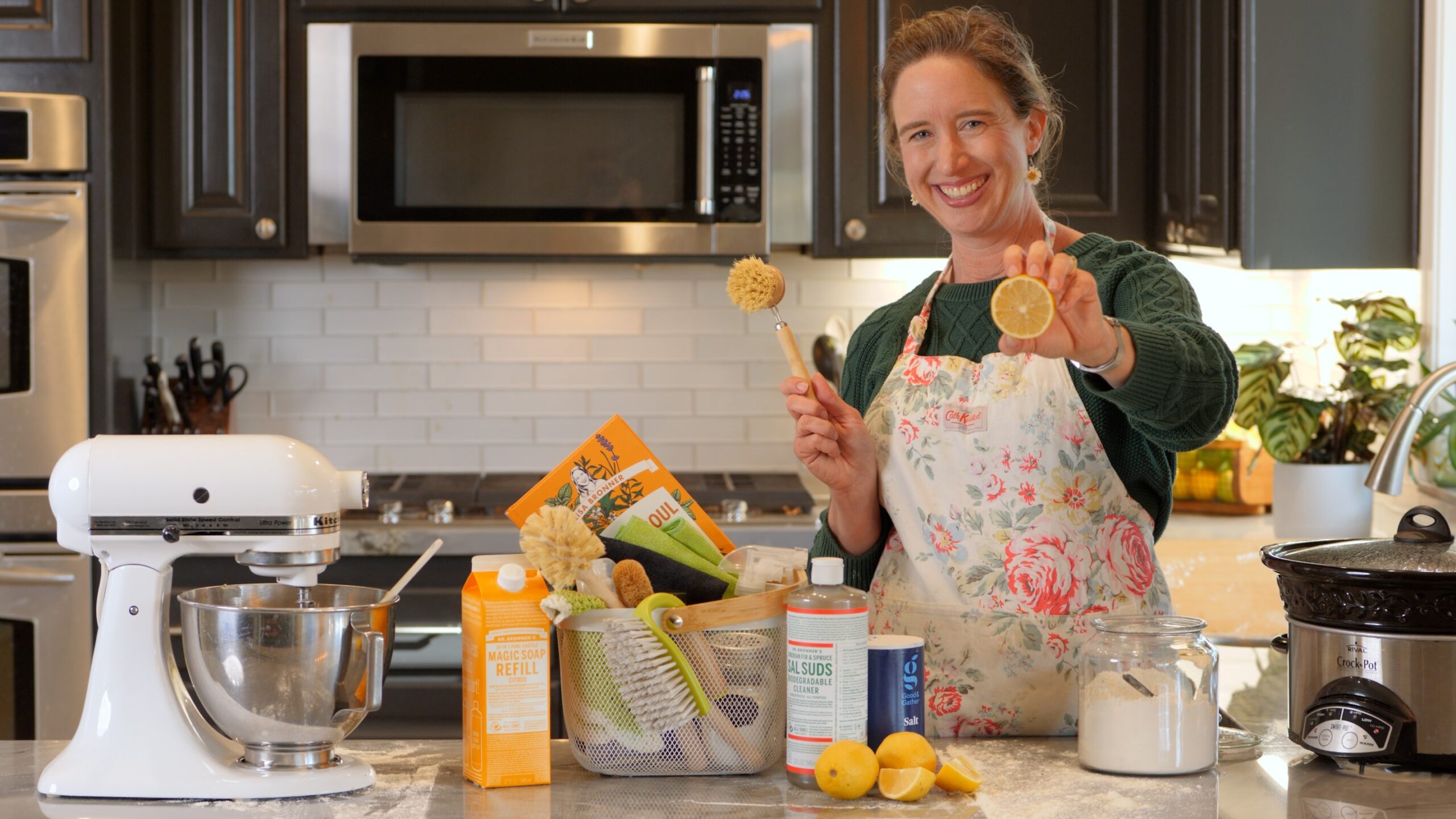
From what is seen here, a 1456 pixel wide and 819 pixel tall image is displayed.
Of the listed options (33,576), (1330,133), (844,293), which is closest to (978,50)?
(1330,133)

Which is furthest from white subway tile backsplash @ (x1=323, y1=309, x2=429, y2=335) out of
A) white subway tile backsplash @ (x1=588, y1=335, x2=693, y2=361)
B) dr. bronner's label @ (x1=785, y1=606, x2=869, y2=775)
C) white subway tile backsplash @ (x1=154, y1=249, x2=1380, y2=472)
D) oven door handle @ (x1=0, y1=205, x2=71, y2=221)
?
dr. bronner's label @ (x1=785, y1=606, x2=869, y2=775)

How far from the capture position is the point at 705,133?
296 centimetres

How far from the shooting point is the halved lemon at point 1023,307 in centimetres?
114

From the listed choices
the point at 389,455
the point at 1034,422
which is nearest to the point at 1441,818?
the point at 1034,422

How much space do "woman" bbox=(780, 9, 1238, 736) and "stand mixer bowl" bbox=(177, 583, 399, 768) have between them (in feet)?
1.75

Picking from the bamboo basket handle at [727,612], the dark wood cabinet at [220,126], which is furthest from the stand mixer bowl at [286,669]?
the dark wood cabinet at [220,126]

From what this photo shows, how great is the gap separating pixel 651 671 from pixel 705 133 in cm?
198

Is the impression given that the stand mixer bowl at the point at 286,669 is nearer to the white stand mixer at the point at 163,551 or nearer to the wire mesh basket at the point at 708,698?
the white stand mixer at the point at 163,551

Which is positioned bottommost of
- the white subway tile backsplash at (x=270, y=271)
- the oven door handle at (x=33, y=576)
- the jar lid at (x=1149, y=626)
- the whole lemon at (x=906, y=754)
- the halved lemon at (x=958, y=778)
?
the oven door handle at (x=33, y=576)

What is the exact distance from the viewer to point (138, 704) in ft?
3.97

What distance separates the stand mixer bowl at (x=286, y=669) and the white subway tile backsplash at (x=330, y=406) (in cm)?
216

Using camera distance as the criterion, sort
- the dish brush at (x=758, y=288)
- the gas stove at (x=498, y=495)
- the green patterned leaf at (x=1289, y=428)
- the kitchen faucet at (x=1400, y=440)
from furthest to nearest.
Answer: the gas stove at (x=498, y=495) < the green patterned leaf at (x=1289, y=428) < the dish brush at (x=758, y=288) < the kitchen faucet at (x=1400, y=440)

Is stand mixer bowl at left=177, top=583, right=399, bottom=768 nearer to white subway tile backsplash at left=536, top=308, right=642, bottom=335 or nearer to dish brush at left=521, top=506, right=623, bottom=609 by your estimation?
dish brush at left=521, top=506, right=623, bottom=609

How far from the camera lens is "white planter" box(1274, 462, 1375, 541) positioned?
8.62ft
